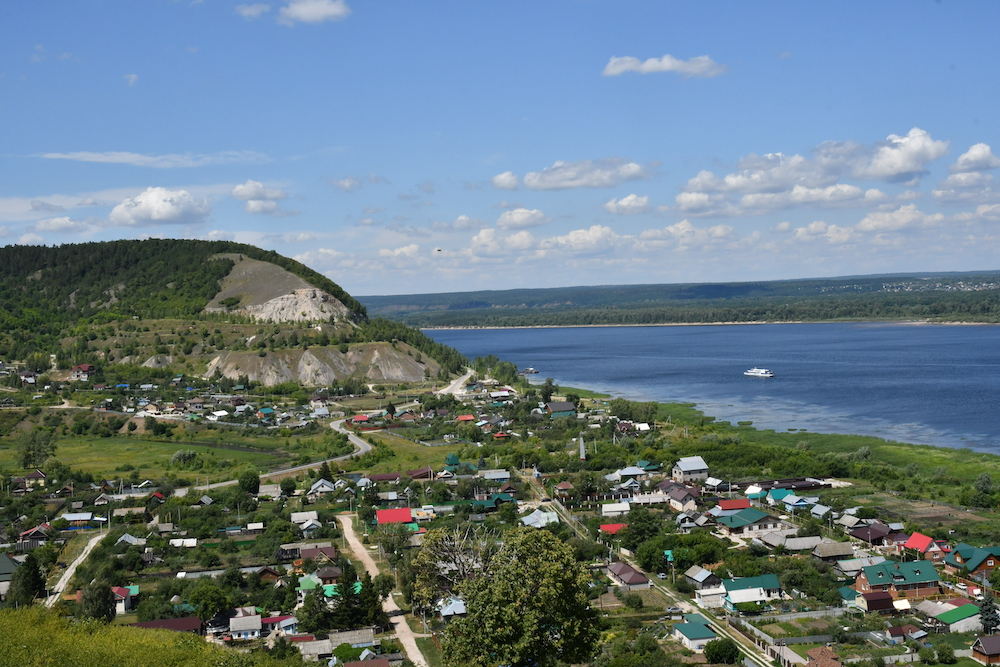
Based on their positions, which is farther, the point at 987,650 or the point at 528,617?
the point at 987,650

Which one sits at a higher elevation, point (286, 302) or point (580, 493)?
point (286, 302)

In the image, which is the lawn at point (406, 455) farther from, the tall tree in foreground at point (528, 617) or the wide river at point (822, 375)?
the tall tree in foreground at point (528, 617)

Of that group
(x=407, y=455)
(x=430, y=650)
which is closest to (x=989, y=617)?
(x=430, y=650)

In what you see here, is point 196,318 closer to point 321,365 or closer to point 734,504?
point 321,365

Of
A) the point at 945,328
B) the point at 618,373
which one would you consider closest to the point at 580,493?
the point at 618,373

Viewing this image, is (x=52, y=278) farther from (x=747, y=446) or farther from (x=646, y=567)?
(x=646, y=567)
